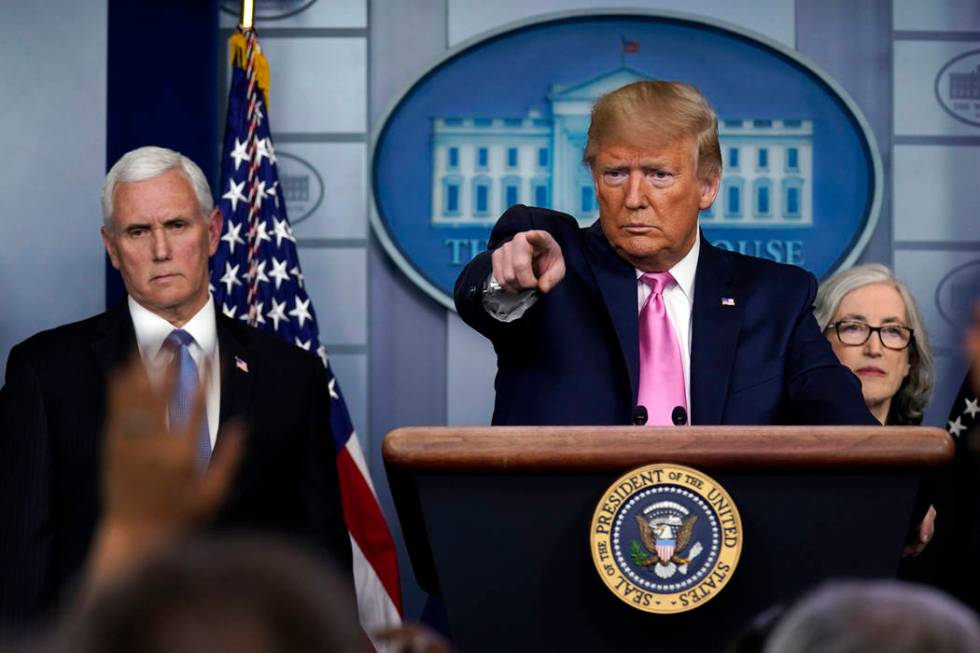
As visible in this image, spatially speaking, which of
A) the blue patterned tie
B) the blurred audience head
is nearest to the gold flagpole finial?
the blue patterned tie

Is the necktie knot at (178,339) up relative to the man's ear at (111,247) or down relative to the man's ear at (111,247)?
down

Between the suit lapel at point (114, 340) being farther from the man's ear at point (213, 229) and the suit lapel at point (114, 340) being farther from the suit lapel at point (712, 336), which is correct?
the suit lapel at point (712, 336)

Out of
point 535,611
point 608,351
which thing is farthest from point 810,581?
point 608,351

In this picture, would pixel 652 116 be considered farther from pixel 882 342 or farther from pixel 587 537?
pixel 882 342

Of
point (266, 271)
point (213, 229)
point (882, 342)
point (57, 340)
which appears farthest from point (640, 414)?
point (266, 271)

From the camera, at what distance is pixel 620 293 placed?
235cm

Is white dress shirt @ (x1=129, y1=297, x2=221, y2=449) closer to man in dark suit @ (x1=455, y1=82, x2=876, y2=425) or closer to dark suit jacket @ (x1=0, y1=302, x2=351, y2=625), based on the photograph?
dark suit jacket @ (x1=0, y1=302, x2=351, y2=625)

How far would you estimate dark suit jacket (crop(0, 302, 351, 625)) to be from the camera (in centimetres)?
297

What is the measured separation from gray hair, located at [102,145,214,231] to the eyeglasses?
1.57m

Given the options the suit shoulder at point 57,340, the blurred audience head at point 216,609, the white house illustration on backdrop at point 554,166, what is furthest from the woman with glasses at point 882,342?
the blurred audience head at point 216,609

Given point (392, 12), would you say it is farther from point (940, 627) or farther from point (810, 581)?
point (940, 627)

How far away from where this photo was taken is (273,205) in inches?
170

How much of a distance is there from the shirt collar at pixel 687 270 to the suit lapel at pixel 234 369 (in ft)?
3.59

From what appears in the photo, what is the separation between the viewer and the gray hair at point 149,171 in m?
3.49
